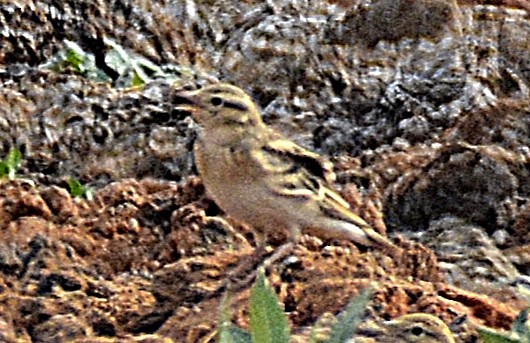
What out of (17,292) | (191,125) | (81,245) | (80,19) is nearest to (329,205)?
(81,245)

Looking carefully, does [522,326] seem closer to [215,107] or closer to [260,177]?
[260,177]

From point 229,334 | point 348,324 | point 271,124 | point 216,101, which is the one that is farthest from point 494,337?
point 271,124

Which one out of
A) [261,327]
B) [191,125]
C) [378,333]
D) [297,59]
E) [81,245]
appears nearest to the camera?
[261,327]

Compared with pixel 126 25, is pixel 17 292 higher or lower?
lower

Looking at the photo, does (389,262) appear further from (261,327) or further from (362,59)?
(362,59)

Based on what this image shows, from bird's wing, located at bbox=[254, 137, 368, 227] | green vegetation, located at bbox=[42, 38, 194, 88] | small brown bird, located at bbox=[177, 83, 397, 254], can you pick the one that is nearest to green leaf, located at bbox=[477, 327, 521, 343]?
small brown bird, located at bbox=[177, 83, 397, 254]

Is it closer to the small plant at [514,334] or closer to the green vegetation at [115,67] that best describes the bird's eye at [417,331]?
the small plant at [514,334]
